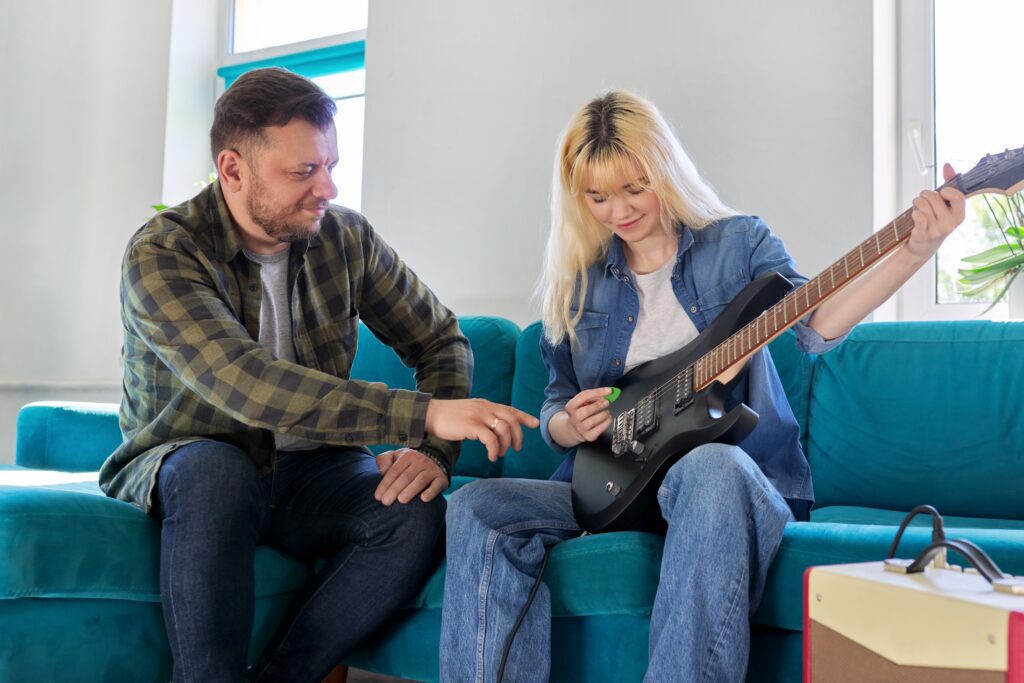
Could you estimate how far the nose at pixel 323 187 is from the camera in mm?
1746

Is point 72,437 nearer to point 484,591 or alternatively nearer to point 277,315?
point 277,315

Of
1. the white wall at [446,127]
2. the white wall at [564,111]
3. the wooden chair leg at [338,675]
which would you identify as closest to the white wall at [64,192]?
the white wall at [446,127]

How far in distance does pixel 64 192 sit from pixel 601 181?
262 cm

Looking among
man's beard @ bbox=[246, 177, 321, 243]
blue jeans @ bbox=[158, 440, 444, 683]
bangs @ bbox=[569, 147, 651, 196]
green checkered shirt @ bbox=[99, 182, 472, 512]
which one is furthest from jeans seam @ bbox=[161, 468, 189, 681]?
bangs @ bbox=[569, 147, 651, 196]

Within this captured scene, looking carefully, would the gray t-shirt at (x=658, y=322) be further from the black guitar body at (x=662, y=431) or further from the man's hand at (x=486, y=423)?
the man's hand at (x=486, y=423)

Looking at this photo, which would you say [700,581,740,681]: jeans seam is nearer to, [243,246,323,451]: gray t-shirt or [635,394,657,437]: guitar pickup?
[635,394,657,437]: guitar pickup

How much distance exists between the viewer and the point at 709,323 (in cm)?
170

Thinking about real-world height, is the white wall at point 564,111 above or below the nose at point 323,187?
above

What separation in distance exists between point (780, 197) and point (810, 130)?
17 centimetres

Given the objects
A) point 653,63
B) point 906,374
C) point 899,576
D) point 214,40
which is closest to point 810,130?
point 653,63

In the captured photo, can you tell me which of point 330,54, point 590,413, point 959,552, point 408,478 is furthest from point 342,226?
point 330,54

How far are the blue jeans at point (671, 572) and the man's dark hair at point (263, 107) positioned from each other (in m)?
0.70

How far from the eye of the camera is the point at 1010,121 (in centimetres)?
246

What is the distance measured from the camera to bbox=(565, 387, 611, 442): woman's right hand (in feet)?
5.37
